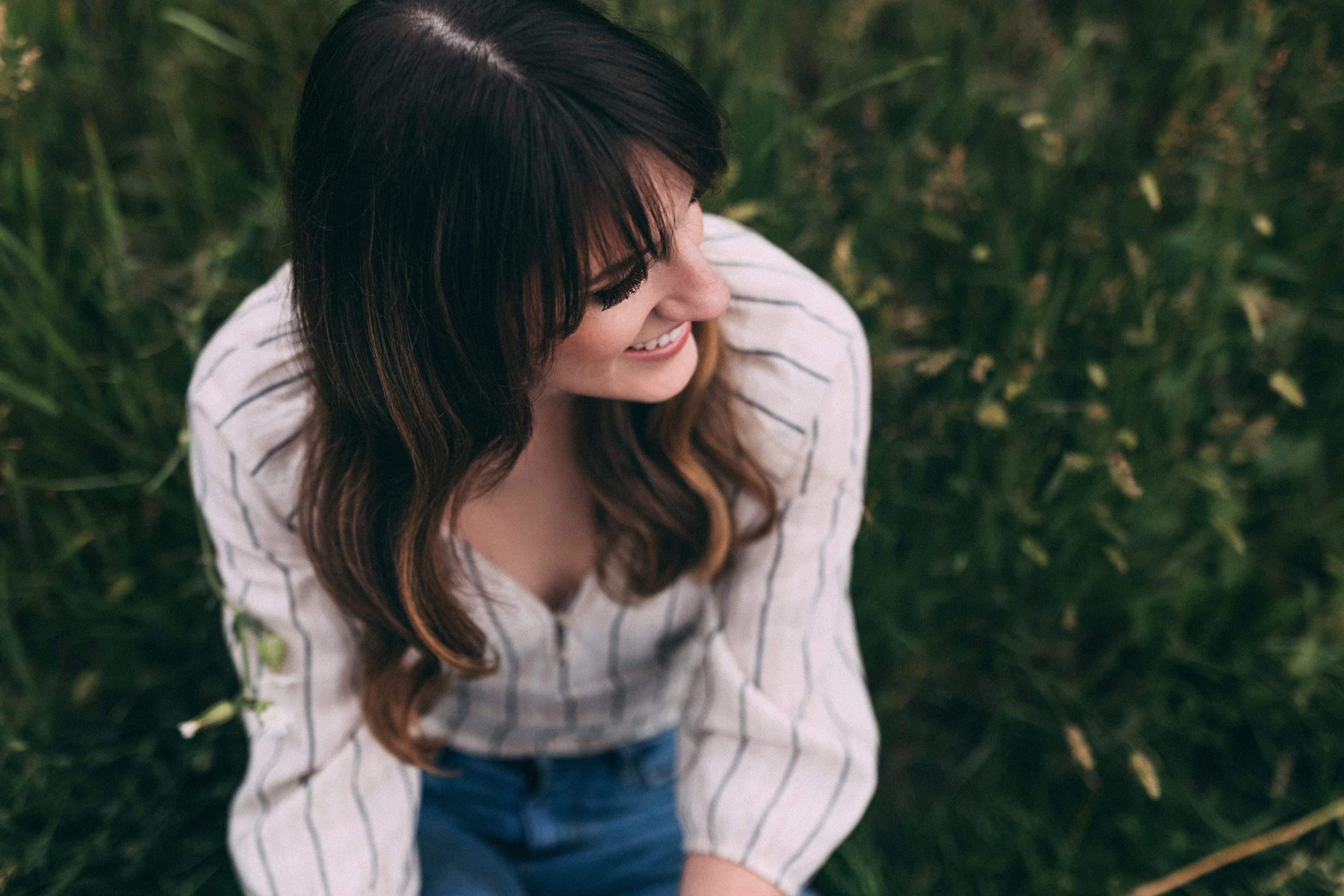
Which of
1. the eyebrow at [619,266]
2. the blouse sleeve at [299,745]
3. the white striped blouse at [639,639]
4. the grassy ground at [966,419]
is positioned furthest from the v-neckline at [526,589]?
the grassy ground at [966,419]

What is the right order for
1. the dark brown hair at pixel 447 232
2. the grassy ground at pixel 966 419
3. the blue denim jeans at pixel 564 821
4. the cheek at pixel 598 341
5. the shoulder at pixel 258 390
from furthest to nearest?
1. the grassy ground at pixel 966 419
2. the blue denim jeans at pixel 564 821
3. the shoulder at pixel 258 390
4. the cheek at pixel 598 341
5. the dark brown hair at pixel 447 232

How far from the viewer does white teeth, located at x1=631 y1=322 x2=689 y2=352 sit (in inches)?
38.2

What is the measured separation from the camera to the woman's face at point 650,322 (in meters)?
0.89

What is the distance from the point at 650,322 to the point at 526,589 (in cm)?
40

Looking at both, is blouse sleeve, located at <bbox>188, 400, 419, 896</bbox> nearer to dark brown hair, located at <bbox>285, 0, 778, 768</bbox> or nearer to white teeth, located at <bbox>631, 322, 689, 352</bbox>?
dark brown hair, located at <bbox>285, 0, 778, 768</bbox>

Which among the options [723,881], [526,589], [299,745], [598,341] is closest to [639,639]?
[526,589]

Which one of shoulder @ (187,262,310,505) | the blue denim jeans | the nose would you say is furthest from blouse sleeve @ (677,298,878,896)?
shoulder @ (187,262,310,505)

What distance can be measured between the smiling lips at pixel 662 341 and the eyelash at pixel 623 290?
0.24 ft

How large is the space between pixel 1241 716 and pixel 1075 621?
31cm

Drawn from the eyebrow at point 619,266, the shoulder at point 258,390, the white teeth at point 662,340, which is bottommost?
the shoulder at point 258,390

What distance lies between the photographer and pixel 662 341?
984mm

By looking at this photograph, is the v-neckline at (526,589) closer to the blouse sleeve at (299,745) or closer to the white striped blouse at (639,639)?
the white striped blouse at (639,639)

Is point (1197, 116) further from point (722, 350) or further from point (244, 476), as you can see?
point (244, 476)

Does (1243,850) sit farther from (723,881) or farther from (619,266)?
(619,266)
